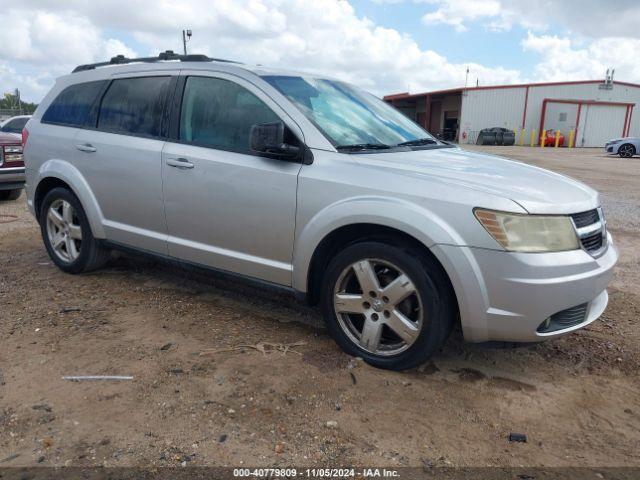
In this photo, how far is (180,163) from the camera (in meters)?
3.89

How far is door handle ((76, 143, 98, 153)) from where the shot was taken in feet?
14.9

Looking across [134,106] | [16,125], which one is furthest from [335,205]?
[16,125]

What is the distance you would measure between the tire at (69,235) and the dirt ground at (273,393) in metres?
0.51

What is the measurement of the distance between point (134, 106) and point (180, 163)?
88cm

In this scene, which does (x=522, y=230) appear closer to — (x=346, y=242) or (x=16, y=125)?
(x=346, y=242)

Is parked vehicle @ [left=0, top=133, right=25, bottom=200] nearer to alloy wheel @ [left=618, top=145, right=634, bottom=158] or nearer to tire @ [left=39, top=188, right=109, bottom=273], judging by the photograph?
tire @ [left=39, top=188, right=109, bottom=273]

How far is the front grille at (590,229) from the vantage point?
299 centimetres

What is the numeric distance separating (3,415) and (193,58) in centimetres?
282

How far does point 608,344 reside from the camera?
3.71 metres

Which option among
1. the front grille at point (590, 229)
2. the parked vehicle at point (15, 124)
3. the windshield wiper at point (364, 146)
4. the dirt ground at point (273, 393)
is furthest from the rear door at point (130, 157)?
the parked vehicle at point (15, 124)

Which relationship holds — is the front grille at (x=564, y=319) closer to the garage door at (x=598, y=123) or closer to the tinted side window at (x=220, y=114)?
the tinted side window at (x=220, y=114)

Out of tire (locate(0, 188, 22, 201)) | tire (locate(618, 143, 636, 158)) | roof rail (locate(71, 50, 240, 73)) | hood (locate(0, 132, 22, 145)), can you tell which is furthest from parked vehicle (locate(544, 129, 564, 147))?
roof rail (locate(71, 50, 240, 73))

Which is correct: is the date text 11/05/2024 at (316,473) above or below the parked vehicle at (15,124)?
below

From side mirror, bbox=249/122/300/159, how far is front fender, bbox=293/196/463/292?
1.50ft
